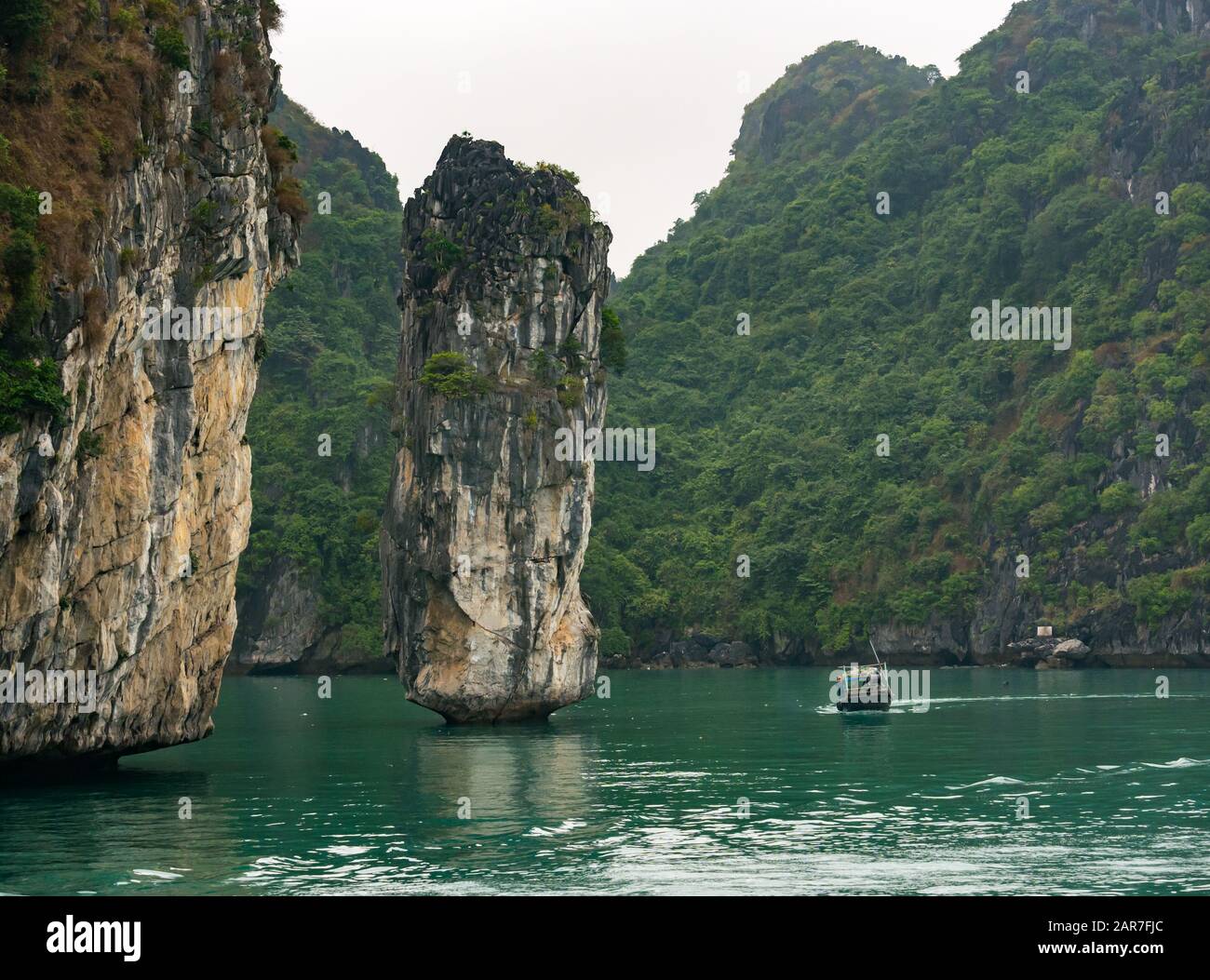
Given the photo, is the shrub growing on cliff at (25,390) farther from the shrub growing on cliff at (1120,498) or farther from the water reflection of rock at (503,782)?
the shrub growing on cliff at (1120,498)

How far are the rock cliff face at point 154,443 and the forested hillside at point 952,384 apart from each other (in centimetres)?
6909

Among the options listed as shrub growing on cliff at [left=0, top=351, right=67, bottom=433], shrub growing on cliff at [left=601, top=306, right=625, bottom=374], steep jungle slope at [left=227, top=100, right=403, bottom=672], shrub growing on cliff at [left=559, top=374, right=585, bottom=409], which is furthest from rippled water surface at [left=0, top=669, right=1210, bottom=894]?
steep jungle slope at [left=227, top=100, right=403, bottom=672]

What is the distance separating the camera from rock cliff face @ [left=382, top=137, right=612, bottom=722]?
177 feet

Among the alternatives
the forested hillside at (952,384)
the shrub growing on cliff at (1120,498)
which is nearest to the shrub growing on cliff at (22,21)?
the forested hillside at (952,384)

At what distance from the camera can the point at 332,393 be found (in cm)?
12262

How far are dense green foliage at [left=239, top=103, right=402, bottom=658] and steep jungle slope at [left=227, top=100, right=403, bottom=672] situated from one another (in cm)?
10

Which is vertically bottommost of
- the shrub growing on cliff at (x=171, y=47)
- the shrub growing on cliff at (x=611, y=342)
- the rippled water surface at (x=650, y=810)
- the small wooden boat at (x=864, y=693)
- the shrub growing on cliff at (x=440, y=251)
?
the rippled water surface at (x=650, y=810)

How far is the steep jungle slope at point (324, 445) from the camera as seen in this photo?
109 m

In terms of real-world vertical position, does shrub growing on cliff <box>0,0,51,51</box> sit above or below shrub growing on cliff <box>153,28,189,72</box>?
below

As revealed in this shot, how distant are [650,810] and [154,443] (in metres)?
12.8

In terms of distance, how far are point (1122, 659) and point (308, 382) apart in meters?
64.4

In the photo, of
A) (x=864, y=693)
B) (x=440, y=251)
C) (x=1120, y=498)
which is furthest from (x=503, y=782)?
(x=1120, y=498)

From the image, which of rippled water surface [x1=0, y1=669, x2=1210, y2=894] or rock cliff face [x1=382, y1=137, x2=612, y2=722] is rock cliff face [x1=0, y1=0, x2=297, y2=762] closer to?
rippled water surface [x1=0, y1=669, x2=1210, y2=894]
